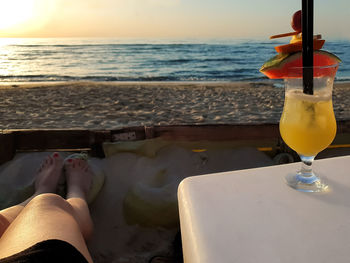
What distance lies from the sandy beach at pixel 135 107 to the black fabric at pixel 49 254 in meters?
3.22

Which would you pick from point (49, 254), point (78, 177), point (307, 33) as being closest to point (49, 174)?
point (78, 177)

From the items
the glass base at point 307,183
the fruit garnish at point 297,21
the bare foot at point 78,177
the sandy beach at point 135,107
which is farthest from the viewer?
the sandy beach at point 135,107

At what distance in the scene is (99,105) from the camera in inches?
218

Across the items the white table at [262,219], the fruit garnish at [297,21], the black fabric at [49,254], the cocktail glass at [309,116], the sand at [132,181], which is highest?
the fruit garnish at [297,21]

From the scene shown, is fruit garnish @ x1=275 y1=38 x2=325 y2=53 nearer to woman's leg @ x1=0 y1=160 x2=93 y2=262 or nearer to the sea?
woman's leg @ x1=0 y1=160 x2=93 y2=262

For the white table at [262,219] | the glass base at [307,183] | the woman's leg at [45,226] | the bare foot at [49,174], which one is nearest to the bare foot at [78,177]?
the bare foot at [49,174]

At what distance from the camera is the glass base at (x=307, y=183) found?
81cm

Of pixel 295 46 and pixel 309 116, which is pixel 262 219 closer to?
pixel 309 116

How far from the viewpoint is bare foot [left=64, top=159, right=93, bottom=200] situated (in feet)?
6.48

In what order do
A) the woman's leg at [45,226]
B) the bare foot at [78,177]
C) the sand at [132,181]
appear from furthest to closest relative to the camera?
the bare foot at [78,177], the sand at [132,181], the woman's leg at [45,226]

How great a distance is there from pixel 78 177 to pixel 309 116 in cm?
160

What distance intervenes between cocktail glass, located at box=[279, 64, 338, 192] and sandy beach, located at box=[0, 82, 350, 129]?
3.23 meters

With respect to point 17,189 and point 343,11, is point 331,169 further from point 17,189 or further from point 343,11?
point 343,11

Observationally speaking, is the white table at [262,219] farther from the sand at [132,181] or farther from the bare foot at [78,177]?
the bare foot at [78,177]
